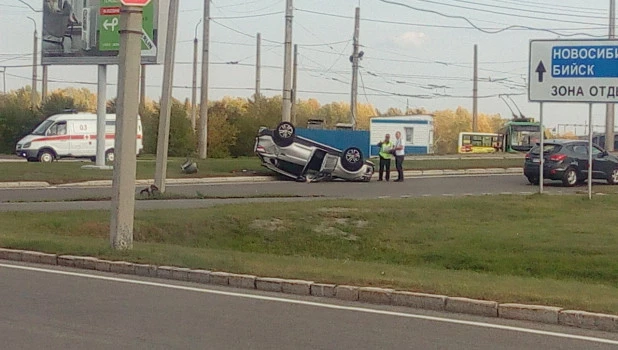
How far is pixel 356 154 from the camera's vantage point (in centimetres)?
3244

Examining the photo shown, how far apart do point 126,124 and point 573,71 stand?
11.6m

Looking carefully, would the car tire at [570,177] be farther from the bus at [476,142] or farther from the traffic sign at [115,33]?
the bus at [476,142]

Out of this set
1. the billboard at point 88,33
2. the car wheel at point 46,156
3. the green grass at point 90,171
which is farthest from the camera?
the car wheel at point 46,156

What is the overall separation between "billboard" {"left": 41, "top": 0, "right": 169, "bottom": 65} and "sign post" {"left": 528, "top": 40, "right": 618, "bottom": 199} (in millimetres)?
14798

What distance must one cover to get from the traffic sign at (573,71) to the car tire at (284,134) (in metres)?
11.3

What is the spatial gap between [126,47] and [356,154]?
1882cm

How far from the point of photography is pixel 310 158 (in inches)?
1265

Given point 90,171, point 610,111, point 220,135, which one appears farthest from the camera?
point 220,135

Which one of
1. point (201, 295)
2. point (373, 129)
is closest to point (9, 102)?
point (373, 129)

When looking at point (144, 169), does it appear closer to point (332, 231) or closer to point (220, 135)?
point (332, 231)

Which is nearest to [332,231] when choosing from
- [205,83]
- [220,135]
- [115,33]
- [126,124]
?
[126,124]

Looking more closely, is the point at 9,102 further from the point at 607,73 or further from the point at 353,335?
the point at 353,335

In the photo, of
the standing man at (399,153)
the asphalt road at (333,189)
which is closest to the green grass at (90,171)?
the asphalt road at (333,189)

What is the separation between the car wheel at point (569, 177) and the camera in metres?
31.4
